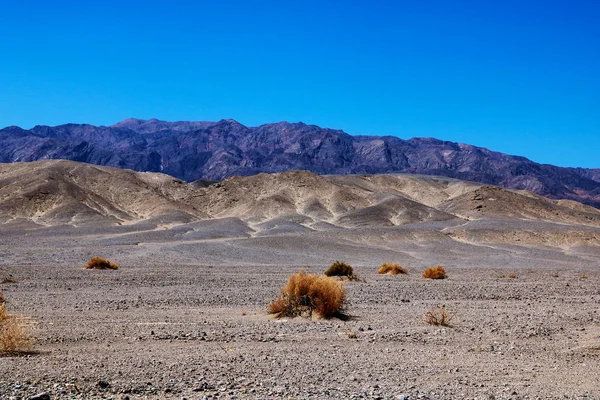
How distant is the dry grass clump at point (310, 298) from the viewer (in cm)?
1450

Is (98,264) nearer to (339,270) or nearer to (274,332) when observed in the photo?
(339,270)

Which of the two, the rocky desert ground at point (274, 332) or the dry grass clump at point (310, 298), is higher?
the dry grass clump at point (310, 298)

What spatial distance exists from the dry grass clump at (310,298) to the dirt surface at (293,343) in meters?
0.45

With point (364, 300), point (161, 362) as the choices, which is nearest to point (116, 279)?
point (364, 300)

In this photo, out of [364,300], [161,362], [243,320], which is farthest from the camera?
[364,300]

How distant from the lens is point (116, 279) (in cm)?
2555

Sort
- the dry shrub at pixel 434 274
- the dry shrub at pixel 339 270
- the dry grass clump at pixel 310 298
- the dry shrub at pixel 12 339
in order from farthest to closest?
the dry shrub at pixel 434 274, the dry shrub at pixel 339 270, the dry grass clump at pixel 310 298, the dry shrub at pixel 12 339

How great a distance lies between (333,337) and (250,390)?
163 inches

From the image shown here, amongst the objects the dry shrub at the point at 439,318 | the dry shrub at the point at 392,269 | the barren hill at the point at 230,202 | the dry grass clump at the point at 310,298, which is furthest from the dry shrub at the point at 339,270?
the barren hill at the point at 230,202

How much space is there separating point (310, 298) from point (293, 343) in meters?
3.26

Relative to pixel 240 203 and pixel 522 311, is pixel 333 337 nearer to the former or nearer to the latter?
pixel 522 311

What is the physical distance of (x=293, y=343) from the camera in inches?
453

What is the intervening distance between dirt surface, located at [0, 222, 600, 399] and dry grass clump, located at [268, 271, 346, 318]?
45 centimetres

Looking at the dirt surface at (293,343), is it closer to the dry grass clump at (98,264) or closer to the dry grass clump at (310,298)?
the dry grass clump at (310,298)
